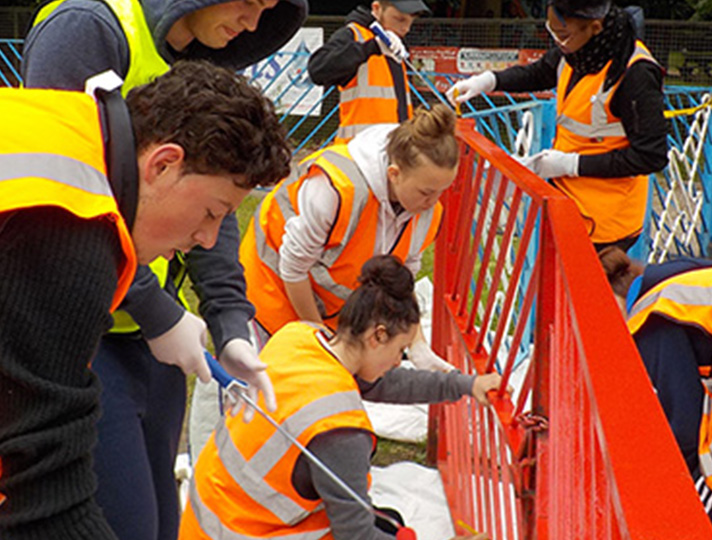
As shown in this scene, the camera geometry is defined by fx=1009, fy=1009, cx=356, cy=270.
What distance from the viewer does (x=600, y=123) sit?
3934mm

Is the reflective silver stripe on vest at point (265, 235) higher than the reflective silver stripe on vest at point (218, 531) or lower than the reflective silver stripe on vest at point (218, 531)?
higher

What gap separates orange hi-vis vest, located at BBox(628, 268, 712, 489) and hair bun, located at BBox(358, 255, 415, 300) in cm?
74

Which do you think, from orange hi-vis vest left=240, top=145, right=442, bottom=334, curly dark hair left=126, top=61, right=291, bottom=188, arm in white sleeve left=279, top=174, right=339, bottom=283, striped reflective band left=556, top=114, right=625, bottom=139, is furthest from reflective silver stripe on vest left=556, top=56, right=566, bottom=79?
curly dark hair left=126, top=61, right=291, bottom=188

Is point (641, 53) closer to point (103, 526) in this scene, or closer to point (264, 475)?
point (264, 475)

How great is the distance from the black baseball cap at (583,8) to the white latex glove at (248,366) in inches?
84.0

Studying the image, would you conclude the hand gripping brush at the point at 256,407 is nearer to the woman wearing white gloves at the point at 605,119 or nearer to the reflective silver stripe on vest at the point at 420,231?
the reflective silver stripe on vest at the point at 420,231

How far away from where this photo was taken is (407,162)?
2.80 m

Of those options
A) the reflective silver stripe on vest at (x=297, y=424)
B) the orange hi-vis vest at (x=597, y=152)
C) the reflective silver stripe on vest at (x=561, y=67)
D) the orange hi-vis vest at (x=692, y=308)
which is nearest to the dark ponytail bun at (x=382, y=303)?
the reflective silver stripe on vest at (x=297, y=424)

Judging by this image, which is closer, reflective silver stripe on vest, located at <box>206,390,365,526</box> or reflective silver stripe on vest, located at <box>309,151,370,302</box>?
reflective silver stripe on vest, located at <box>206,390,365,526</box>

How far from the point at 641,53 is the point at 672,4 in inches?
510

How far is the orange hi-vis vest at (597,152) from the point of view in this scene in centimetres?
391

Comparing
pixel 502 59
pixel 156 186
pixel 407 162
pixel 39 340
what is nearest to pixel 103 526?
pixel 39 340

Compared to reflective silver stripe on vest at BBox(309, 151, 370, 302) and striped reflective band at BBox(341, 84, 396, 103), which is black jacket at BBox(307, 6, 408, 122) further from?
reflective silver stripe on vest at BBox(309, 151, 370, 302)

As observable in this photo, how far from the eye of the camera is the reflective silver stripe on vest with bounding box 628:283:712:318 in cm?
279
